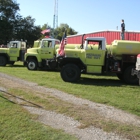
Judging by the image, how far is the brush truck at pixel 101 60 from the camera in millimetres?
→ 12250

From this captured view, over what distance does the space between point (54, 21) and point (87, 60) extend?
51412 mm

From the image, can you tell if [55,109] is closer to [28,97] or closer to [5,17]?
[28,97]

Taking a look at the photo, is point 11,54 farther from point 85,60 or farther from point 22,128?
point 22,128

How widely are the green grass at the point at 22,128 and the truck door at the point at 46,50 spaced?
1199 cm

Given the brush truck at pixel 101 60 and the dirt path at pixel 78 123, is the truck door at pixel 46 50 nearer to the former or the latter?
the brush truck at pixel 101 60

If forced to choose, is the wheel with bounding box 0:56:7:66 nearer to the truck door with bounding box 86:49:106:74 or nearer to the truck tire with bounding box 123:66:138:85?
the truck door with bounding box 86:49:106:74

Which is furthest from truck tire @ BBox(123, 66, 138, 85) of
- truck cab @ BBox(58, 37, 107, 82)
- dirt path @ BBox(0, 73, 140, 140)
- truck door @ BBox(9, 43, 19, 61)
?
truck door @ BBox(9, 43, 19, 61)

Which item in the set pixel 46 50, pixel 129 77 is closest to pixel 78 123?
pixel 129 77

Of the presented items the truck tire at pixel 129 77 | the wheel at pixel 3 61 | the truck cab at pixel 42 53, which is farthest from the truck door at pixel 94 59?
the wheel at pixel 3 61

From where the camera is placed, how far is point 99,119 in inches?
233

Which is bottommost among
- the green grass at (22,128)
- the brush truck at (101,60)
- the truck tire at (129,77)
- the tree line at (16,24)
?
the green grass at (22,128)

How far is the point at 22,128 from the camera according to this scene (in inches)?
210

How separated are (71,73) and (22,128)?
7.01 m

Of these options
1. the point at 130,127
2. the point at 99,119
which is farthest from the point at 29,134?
the point at 130,127
